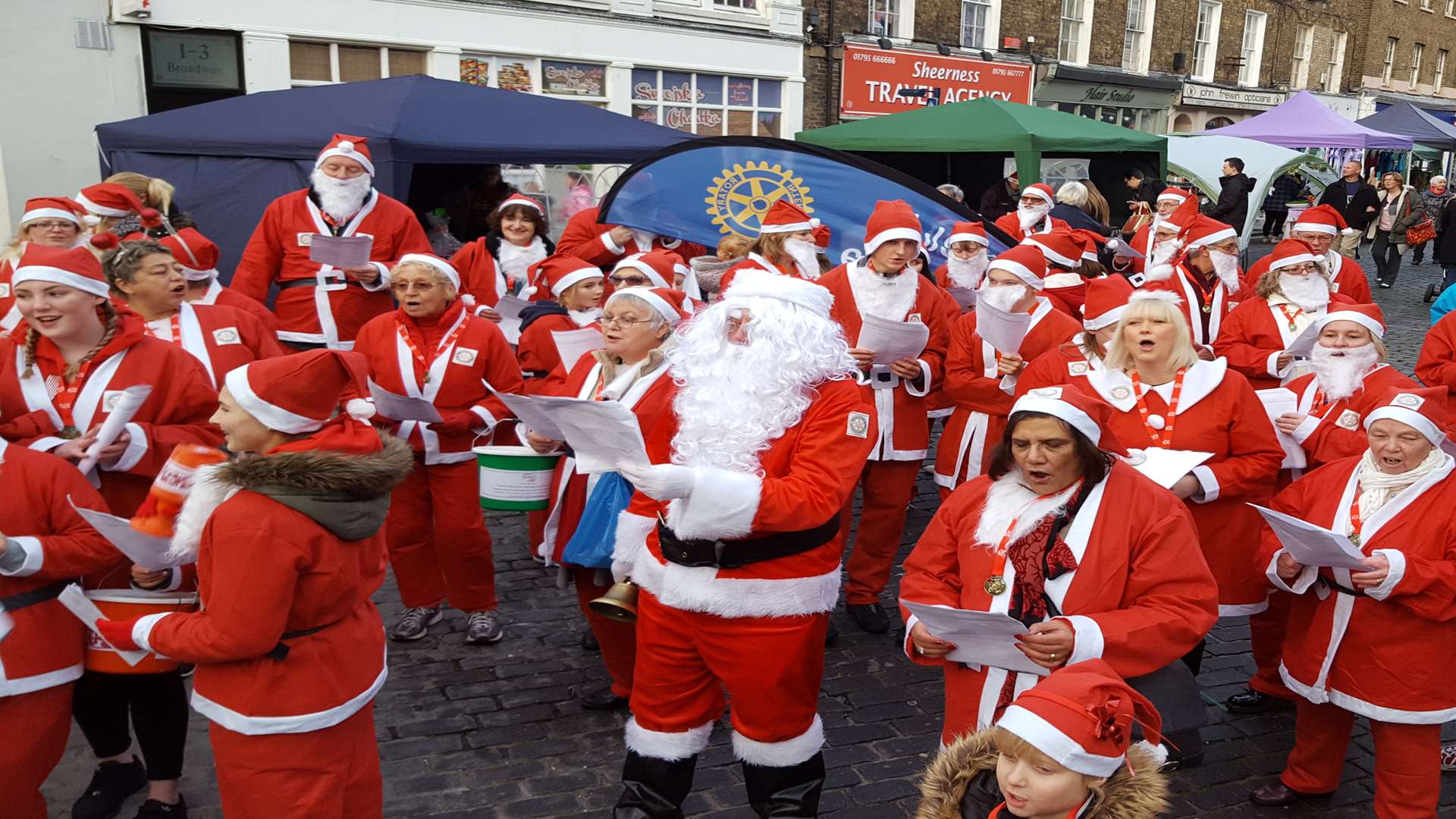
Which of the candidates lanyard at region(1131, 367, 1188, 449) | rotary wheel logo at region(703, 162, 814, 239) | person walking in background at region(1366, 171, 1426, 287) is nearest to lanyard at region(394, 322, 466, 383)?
lanyard at region(1131, 367, 1188, 449)

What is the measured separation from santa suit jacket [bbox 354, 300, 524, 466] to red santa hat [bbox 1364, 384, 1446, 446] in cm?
369

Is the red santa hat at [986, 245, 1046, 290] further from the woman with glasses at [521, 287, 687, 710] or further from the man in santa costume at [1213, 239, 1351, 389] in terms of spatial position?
the woman with glasses at [521, 287, 687, 710]

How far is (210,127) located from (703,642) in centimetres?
775

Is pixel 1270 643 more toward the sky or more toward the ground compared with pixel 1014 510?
more toward the ground

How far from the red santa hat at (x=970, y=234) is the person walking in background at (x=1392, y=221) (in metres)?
14.8

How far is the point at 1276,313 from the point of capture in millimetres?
6297

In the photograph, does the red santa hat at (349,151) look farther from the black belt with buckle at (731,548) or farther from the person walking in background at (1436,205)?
the person walking in background at (1436,205)

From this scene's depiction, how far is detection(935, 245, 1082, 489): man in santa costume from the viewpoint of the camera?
5.73 metres

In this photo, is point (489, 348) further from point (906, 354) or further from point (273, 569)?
point (273, 569)

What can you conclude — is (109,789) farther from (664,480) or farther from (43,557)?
(664,480)

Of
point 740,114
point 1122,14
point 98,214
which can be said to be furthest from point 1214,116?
point 98,214

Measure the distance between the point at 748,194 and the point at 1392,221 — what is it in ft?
49.7

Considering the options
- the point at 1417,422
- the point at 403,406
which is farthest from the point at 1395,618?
the point at 403,406

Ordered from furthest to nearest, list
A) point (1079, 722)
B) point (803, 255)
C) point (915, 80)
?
point (915, 80)
point (803, 255)
point (1079, 722)
